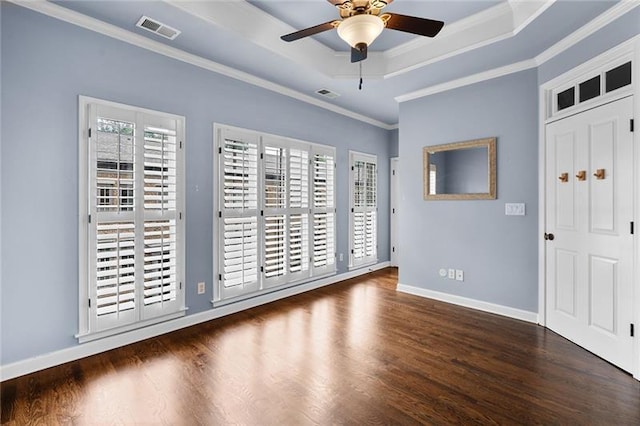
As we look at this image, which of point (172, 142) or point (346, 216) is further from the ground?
point (172, 142)

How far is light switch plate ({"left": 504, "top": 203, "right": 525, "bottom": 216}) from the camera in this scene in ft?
11.7

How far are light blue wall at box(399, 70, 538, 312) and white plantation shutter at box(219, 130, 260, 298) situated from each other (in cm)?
220

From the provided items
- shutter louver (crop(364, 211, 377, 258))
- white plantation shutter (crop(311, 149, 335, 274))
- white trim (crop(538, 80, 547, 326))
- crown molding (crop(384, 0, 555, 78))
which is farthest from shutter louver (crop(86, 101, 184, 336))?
white trim (crop(538, 80, 547, 326))

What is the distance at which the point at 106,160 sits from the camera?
2787 millimetres

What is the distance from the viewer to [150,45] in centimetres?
305

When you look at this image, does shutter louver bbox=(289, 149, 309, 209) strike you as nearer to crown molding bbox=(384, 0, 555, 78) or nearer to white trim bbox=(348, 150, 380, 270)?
white trim bbox=(348, 150, 380, 270)

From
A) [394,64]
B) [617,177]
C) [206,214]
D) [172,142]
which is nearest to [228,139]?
[172,142]

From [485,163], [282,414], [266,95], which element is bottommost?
[282,414]

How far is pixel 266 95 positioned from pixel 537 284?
3.92 metres

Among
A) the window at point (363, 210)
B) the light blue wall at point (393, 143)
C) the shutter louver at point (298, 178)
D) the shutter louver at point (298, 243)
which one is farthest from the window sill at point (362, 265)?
the light blue wall at point (393, 143)

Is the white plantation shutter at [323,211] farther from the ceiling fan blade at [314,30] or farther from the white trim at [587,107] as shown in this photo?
the white trim at [587,107]

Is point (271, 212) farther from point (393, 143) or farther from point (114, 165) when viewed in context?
point (393, 143)

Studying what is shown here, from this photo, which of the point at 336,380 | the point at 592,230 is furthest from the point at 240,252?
the point at 592,230

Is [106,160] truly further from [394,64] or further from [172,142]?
[394,64]
